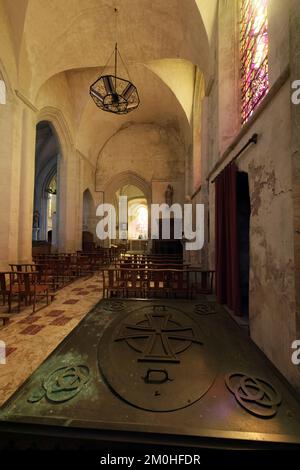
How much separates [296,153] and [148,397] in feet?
8.68

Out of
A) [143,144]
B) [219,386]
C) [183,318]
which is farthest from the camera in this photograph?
[143,144]

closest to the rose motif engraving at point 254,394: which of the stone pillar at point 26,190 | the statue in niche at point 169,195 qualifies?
the stone pillar at point 26,190

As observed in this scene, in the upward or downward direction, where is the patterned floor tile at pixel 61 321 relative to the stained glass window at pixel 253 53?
downward

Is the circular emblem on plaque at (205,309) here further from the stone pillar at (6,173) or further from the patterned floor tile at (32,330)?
the stone pillar at (6,173)

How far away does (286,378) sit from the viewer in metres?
2.20

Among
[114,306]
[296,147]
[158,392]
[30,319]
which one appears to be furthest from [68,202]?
[296,147]

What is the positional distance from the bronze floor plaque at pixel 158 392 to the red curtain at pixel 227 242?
102cm

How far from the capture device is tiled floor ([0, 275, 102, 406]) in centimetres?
229

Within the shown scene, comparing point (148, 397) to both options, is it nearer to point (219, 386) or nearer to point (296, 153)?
point (219, 386)

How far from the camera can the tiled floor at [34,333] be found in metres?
2.29

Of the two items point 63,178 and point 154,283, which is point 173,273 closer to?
point 154,283

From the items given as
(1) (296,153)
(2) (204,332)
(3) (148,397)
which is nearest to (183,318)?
(2) (204,332)

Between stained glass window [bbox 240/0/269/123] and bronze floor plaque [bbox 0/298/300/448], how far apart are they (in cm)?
407

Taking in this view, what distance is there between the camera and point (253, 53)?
4.40 m
